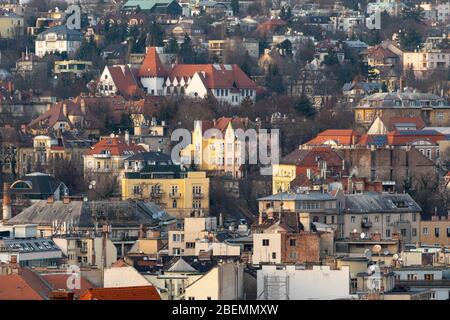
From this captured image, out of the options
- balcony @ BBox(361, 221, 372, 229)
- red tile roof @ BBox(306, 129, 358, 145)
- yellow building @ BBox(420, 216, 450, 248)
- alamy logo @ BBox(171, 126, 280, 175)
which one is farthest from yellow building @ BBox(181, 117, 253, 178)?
balcony @ BBox(361, 221, 372, 229)

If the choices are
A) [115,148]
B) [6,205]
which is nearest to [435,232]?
[6,205]

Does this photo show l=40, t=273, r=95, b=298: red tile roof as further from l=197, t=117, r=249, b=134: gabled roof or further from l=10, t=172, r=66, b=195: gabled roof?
l=197, t=117, r=249, b=134: gabled roof

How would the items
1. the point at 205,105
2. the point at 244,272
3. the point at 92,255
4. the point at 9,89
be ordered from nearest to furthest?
the point at 244,272, the point at 92,255, the point at 205,105, the point at 9,89

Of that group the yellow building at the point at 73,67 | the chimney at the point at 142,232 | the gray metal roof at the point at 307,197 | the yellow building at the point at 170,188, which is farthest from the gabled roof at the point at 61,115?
the chimney at the point at 142,232

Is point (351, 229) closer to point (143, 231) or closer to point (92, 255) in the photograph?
point (143, 231)
